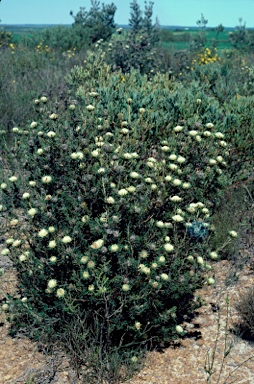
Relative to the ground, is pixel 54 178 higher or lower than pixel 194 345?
higher

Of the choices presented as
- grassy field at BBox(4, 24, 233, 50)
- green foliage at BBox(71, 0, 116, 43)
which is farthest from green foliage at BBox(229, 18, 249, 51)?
green foliage at BBox(71, 0, 116, 43)

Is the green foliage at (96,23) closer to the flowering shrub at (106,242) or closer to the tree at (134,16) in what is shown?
the tree at (134,16)

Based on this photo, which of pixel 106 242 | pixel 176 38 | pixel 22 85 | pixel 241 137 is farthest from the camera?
pixel 176 38

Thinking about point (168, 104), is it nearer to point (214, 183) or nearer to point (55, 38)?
point (214, 183)

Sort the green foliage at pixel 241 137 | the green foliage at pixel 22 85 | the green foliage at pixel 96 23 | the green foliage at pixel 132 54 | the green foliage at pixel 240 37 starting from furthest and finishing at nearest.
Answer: the green foliage at pixel 240 37
the green foliage at pixel 96 23
the green foliage at pixel 132 54
the green foliage at pixel 22 85
the green foliage at pixel 241 137

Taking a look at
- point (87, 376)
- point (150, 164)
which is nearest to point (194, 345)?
point (87, 376)

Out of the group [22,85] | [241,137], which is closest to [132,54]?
[22,85]

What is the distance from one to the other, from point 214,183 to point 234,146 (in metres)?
1.54

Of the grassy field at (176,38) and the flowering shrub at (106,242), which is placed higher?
the grassy field at (176,38)

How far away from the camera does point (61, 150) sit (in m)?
3.58

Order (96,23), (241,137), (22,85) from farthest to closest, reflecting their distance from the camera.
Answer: (96,23) < (22,85) < (241,137)

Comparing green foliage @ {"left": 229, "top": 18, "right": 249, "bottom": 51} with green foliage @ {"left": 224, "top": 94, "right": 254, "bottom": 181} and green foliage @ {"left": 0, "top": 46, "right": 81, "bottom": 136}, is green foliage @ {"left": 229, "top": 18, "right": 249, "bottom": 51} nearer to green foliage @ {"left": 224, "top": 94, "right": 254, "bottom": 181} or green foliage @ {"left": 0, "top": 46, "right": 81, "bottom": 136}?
green foliage @ {"left": 0, "top": 46, "right": 81, "bottom": 136}

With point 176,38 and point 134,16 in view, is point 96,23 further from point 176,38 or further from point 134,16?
point 176,38

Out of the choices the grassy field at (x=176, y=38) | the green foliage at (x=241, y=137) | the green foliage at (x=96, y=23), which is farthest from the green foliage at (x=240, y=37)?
the green foliage at (x=241, y=137)
